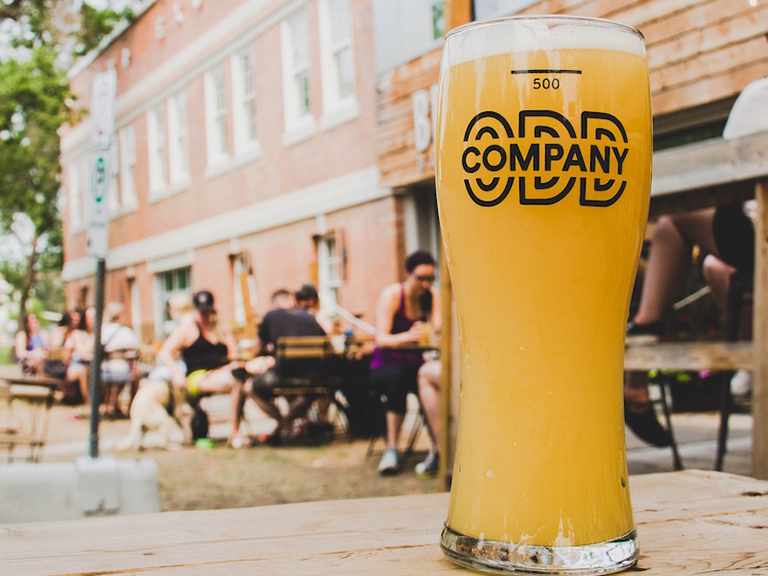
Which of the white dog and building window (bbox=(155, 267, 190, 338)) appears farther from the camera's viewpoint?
building window (bbox=(155, 267, 190, 338))

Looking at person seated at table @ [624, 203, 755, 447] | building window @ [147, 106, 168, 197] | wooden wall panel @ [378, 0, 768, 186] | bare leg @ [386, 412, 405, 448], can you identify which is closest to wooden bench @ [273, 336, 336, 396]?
bare leg @ [386, 412, 405, 448]

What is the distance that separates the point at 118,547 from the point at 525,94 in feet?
1.97

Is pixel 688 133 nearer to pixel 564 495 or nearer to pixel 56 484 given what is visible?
pixel 56 484

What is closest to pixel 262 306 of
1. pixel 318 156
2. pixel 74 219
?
pixel 318 156

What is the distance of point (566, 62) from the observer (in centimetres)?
89

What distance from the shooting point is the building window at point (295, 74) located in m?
14.4

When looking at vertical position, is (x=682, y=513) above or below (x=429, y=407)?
above

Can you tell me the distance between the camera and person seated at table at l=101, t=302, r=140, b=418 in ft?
38.7

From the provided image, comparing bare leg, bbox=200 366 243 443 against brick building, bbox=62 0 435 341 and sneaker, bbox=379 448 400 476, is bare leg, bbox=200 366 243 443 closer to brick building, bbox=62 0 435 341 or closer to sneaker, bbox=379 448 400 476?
sneaker, bbox=379 448 400 476

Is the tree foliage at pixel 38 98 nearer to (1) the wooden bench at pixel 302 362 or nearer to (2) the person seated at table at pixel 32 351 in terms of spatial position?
(2) the person seated at table at pixel 32 351

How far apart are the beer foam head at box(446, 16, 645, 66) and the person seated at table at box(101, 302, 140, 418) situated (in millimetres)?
11260

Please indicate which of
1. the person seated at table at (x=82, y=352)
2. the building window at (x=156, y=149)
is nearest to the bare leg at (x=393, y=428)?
the person seated at table at (x=82, y=352)

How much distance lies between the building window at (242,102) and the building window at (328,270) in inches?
121

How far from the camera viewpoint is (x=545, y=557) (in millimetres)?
874
